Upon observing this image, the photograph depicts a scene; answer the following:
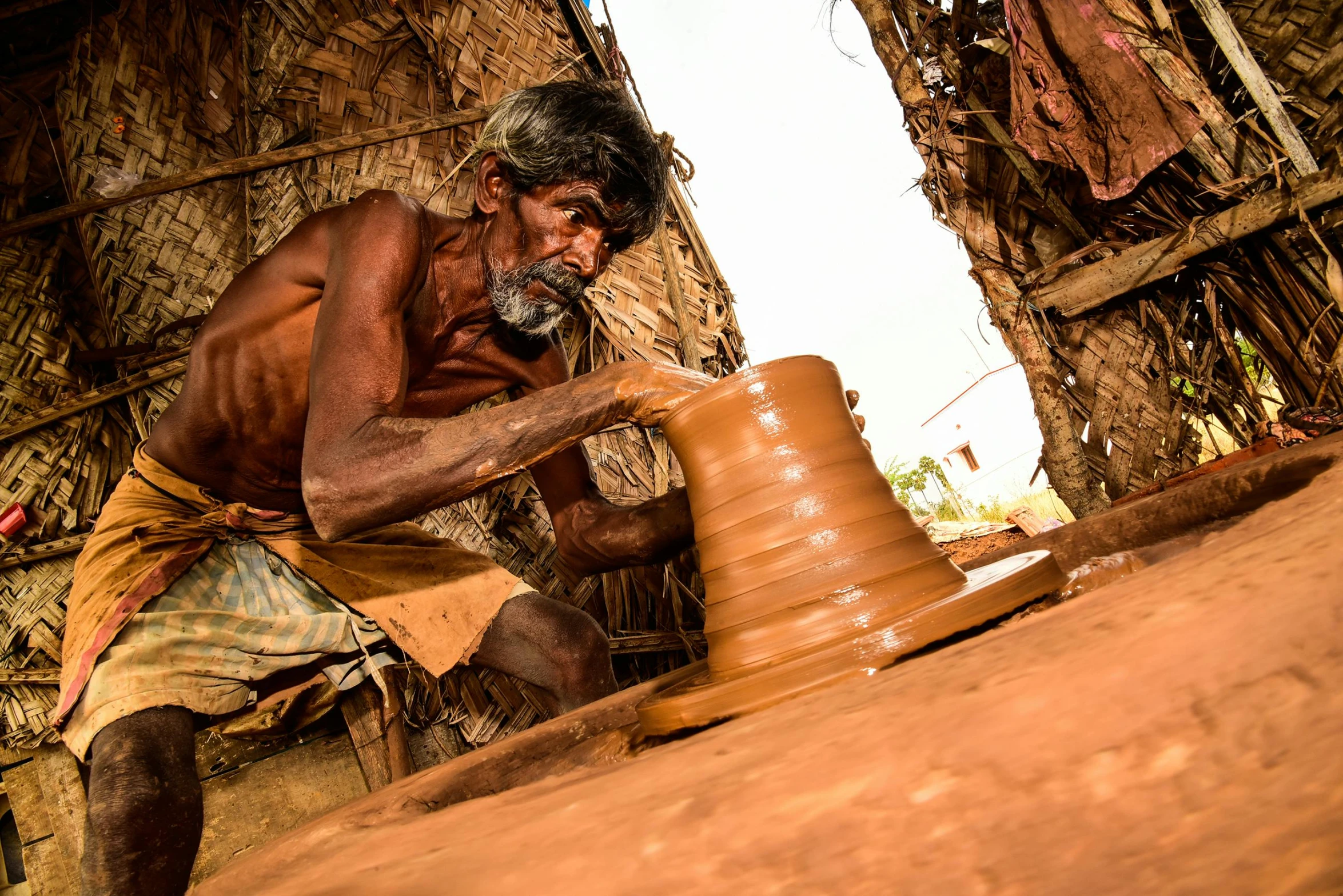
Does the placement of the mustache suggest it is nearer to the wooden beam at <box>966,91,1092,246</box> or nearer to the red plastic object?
the wooden beam at <box>966,91,1092,246</box>

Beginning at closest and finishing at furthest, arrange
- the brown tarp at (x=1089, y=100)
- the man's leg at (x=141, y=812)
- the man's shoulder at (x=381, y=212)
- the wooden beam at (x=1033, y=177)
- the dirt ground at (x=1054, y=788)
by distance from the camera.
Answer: the dirt ground at (x=1054, y=788)
the man's leg at (x=141, y=812)
the man's shoulder at (x=381, y=212)
the brown tarp at (x=1089, y=100)
the wooden beam at (x=1033, y=177)

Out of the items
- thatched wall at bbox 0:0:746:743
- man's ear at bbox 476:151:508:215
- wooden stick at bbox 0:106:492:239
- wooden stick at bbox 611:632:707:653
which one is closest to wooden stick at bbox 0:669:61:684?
thatched wall at bbox 0:0:746:743

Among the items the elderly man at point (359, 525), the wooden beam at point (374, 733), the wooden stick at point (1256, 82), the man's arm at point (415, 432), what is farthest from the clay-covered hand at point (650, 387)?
the wooden stick at point (1256, 82)

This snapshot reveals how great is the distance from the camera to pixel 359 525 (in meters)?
1.75

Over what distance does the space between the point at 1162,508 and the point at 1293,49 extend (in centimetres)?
218

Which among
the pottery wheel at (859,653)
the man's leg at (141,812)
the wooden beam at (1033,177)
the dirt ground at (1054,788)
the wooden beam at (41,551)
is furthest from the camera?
the wooden beam at (41,551)

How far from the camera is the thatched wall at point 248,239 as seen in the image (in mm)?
3771

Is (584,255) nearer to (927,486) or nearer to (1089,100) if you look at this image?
(1089,100)

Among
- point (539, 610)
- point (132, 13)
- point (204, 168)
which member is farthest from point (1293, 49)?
point (132, 13)

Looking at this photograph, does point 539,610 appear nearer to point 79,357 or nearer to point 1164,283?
point 1164,283

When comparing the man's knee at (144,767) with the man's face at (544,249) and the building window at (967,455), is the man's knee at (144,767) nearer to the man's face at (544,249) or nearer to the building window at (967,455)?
the man's face at (544,249)

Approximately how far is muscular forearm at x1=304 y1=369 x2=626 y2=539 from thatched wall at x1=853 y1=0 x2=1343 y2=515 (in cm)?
249

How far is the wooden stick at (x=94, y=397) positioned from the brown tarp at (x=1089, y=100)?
4428 mm

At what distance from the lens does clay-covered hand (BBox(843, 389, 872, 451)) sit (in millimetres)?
1583
